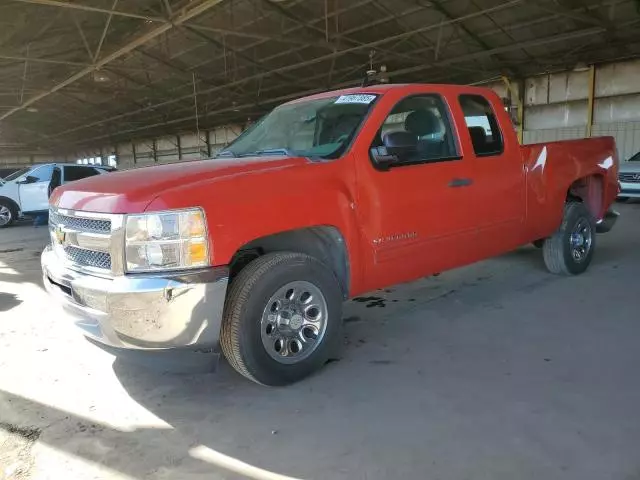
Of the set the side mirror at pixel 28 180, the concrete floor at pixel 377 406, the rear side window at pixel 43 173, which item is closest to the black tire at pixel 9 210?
the side mirror at pixel 28 180

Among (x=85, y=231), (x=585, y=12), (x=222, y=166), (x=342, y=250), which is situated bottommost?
(x=342, y=250)

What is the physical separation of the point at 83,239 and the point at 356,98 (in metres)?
2.21

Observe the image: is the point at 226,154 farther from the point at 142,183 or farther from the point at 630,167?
the point at 630,167

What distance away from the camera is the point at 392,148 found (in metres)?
3.61

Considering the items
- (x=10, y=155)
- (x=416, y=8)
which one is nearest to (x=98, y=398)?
(x=416, y=8)

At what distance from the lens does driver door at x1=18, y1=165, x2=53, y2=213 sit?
13727 mm

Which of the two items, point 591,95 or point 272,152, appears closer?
point 272,152

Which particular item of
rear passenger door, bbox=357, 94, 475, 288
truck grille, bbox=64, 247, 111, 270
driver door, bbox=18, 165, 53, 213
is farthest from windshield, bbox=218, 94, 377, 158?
driver door, bbox=18, 165, 53, 213

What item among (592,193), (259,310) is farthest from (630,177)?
(259,310)

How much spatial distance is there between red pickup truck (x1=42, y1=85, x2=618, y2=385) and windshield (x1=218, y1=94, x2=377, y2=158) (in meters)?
0.02

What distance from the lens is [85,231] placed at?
3109mm

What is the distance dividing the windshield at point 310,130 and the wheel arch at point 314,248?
0.55 m

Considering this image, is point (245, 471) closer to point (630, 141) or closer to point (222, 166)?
point (222, 166)

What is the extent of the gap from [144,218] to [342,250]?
1334 mm
